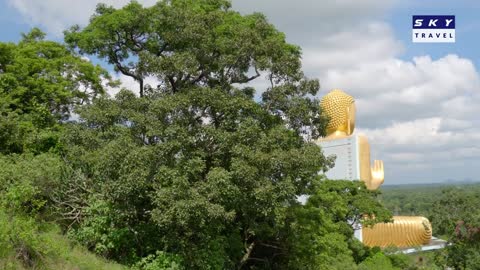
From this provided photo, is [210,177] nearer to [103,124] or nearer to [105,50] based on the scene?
[103,124]

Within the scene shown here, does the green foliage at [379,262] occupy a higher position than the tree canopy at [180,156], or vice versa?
the tree canopy at [180,156]

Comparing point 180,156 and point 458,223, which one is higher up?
point 180,156

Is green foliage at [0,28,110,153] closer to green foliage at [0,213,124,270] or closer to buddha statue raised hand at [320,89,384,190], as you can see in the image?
green foliage at [0,213,124,270]

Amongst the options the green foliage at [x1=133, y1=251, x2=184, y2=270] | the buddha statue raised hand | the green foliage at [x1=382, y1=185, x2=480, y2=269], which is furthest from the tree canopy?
the buddha statue raised hand

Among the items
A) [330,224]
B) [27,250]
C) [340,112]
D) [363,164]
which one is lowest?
[27,250]

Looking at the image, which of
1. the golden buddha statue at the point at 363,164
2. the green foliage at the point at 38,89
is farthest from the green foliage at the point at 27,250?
the golden buddha statue at the point at 363,164

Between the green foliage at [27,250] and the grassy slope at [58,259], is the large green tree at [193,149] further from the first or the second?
the green foliage at [27,250]

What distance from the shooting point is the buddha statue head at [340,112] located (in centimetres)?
2828

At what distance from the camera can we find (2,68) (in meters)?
15.9

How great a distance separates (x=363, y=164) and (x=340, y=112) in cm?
338

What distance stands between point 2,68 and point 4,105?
2.41 metres

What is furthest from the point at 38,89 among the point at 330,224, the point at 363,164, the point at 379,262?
the point at 363,164

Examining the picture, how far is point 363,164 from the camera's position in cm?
2656

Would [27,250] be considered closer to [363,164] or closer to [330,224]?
[330,224]
